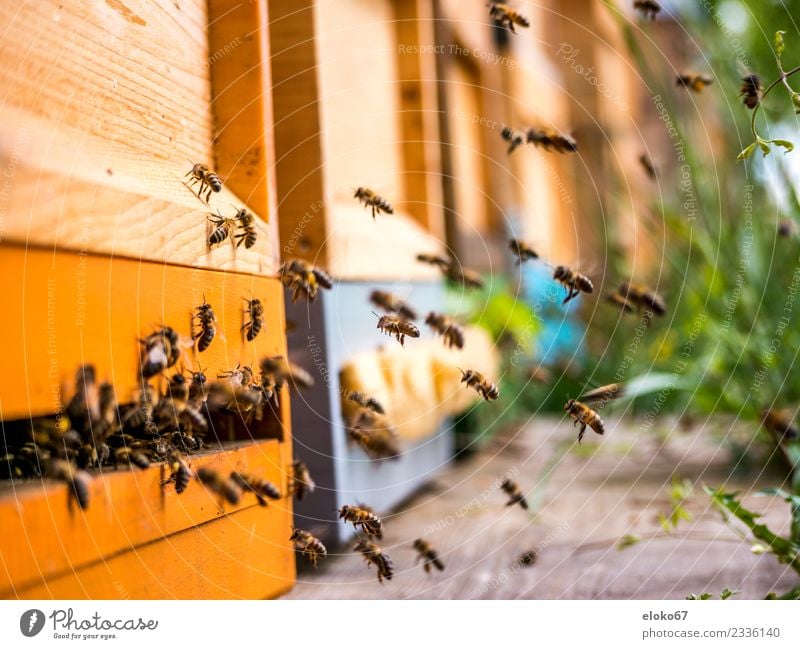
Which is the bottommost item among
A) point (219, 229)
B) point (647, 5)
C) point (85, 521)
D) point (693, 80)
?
point (85, 521)

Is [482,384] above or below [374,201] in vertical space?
below

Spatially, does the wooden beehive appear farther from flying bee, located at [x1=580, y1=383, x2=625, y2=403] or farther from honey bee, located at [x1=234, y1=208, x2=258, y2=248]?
flying bee, located at [x1=580, y1=383, x2=625, y2=403]

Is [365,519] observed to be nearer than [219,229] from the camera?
No

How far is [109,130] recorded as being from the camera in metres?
0.93

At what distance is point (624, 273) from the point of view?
9.06 feet

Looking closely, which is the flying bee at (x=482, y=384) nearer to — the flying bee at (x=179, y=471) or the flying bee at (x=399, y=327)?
the flying bee at (x=399, y=327)

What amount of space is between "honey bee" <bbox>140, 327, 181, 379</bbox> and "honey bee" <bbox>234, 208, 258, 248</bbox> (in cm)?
18

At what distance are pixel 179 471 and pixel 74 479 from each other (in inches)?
5.7

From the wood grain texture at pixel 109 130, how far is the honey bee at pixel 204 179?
0.01 metres

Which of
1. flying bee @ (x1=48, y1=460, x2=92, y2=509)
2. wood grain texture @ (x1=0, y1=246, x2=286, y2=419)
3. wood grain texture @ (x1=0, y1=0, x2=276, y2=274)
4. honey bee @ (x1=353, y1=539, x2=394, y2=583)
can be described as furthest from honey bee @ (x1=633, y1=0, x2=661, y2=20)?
flying bee @ (x1=48, y1=460, x2=92, y2=509)

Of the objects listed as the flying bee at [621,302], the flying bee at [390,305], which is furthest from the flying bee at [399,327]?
the flying bee at [621,302]

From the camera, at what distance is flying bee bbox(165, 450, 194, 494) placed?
35.6 inches

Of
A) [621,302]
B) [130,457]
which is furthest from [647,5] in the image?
[130,457]

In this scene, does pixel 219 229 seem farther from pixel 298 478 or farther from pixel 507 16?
pixel 507 16
